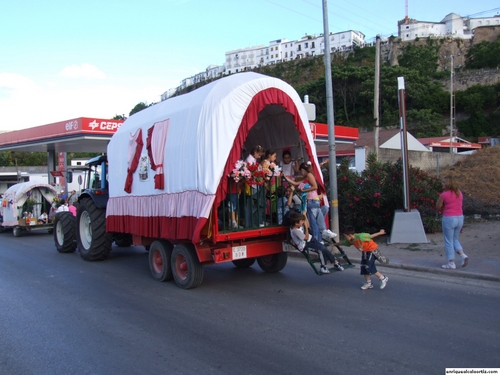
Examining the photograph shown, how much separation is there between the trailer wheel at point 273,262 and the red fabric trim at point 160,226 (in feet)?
7.37

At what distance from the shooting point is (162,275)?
27.0 ft

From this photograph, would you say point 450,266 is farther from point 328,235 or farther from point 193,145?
point 193,145

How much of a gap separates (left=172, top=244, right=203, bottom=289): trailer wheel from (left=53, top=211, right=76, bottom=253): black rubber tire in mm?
5670

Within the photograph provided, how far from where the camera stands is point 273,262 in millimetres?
8758

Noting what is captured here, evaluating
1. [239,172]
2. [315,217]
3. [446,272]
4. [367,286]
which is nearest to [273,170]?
[239,172]

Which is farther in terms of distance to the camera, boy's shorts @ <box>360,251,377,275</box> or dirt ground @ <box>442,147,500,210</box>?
dirt ground @ <box>442,147,500,210</box>

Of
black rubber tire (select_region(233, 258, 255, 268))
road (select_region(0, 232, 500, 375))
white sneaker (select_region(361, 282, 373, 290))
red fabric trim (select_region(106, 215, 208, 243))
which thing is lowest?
road (select_region(0, 232, 500, 375))

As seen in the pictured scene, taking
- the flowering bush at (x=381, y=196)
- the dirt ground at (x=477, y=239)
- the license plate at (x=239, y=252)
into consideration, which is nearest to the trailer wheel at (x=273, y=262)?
the license plate at (x=239, y=252)

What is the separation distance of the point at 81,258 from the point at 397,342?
902 centimetres

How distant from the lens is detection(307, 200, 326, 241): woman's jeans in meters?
7.95

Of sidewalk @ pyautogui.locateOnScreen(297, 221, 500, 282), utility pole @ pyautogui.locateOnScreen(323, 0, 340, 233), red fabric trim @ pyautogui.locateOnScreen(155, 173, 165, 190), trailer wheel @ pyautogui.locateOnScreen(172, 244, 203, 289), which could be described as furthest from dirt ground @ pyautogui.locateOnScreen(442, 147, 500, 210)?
red fabric trim @ pyautogui.locateOnScreen(155, 173, 165, 190)

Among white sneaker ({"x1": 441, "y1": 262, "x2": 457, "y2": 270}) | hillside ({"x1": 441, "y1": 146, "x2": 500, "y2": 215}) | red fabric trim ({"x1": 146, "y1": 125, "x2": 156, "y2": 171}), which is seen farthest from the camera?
hillside ({"x1": 441, "y1": 146, "x2": 500, "y2": 215})

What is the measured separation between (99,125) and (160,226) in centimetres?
1560

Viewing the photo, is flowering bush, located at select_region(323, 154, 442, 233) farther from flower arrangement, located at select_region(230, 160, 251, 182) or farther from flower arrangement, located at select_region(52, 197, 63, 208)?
flower arrangement, located at select_region(52, 197, 63, 208)
